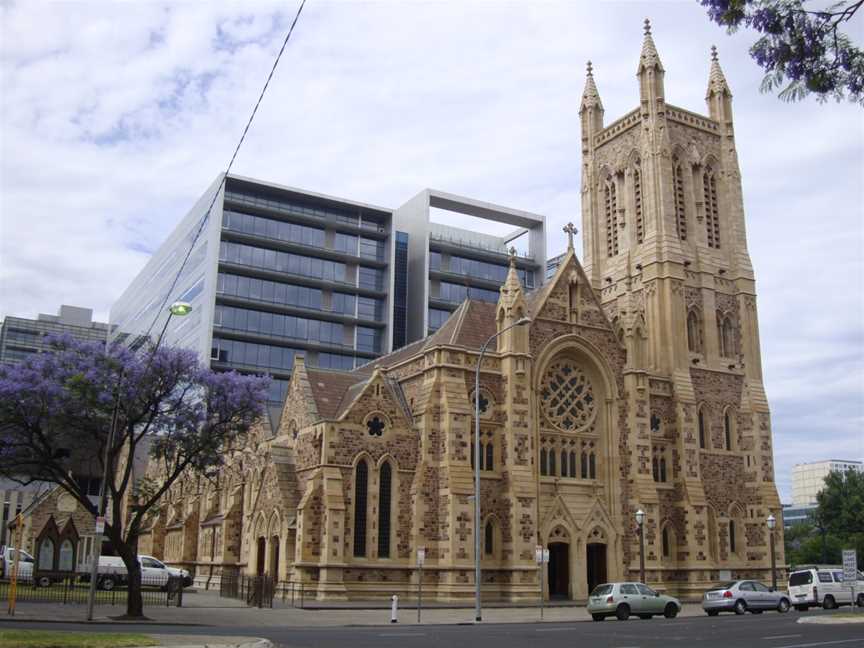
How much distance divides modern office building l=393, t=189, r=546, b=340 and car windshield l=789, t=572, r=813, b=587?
5261 cm

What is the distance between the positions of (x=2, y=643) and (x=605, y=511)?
3618 centimetres

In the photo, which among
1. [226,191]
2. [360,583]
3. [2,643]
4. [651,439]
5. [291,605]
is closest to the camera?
[2,643]

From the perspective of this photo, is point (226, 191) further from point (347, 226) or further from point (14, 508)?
point (14, 508)

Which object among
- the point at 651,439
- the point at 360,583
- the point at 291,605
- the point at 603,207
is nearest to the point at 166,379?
the point at 291,605

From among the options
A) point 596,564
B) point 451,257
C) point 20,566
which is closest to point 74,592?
point 20,566

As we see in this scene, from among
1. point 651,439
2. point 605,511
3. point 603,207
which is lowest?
point 605,511

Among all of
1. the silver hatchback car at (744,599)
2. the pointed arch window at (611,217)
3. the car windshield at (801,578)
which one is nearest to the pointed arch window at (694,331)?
the pointed arch window at (611,217)

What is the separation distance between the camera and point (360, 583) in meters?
41.5

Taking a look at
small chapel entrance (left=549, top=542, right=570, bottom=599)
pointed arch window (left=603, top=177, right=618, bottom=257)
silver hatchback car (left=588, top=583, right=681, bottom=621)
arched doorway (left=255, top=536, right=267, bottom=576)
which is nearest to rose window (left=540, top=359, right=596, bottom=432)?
small chapel entrance (left=549, top=542, right=570, bottom=599)

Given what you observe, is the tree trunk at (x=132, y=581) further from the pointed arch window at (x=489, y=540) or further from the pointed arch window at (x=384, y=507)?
the pointed arch window at (x=489, y=540)

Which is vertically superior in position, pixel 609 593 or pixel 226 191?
pixel 226 191

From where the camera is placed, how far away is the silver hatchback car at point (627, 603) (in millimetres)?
32406

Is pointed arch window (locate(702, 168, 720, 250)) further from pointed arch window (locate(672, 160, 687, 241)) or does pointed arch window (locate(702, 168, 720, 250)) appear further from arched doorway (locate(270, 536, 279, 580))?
arched doorway (locate(270, 536, 279, 580))

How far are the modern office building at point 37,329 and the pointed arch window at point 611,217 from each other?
303 feet
